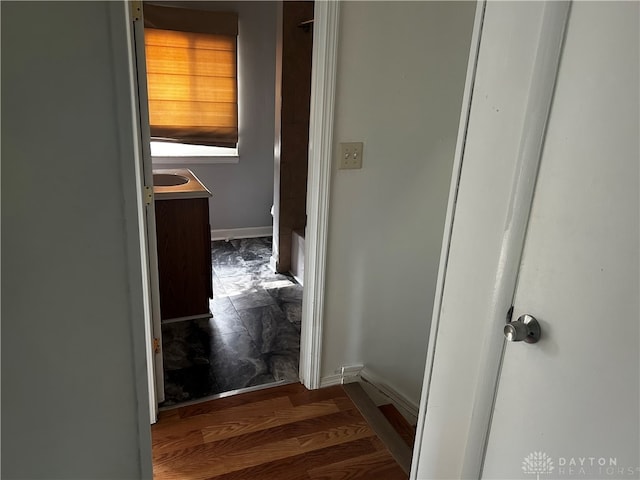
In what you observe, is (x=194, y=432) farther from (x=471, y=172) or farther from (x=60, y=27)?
(x=60, y=27)

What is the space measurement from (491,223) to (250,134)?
138 inches

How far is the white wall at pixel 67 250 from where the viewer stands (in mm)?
479

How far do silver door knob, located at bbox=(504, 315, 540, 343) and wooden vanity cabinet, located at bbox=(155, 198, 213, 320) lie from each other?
6.92 feet

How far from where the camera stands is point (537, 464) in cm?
105

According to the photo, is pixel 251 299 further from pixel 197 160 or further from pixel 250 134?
pixel 250 134

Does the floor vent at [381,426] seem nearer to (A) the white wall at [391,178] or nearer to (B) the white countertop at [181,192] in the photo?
(A) the white wall at [391,178]

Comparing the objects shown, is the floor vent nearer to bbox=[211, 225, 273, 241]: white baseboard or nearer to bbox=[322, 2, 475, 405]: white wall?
bbox=[322, 2, 475, 405]: white wall

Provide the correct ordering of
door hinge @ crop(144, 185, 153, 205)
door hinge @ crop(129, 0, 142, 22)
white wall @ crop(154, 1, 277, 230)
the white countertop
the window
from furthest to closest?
1. white wall @ crop(154, 1, 277, 230)
2. the window
3. the white countertop
4. door hinge @ crop(144, 185, 153, 205)
5. door hinge @ crop(129, 0, 142, 22)

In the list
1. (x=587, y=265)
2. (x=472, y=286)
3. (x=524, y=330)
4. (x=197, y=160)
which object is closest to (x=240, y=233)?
(x=197, y=160)

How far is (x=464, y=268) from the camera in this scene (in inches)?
47.5

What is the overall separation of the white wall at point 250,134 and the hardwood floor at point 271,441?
251 centimetres

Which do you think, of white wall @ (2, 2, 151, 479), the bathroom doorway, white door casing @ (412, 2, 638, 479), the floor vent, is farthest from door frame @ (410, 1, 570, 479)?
the bathroom doorway

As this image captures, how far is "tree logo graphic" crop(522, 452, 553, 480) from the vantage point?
1.03 m

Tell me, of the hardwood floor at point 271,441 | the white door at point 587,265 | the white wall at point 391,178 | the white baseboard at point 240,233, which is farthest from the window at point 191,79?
the white door at point 587,265
